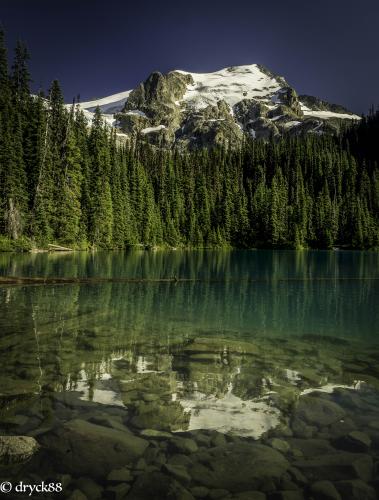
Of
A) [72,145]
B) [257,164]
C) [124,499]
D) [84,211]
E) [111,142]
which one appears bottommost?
[124,499]

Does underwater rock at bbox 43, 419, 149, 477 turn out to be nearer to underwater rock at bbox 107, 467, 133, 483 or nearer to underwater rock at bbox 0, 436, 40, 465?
underwater rock at bbox 107, 467, 133, 483

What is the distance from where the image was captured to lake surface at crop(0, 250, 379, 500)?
209 inches

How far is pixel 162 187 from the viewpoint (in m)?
110

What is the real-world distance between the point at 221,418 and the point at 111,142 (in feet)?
298

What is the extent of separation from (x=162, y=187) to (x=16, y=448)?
106196mm

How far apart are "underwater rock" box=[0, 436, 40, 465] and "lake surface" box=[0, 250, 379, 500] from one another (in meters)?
0.06

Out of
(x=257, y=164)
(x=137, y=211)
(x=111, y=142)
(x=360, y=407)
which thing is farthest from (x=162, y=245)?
(x=360, y=407)

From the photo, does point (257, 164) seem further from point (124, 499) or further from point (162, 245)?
point (124, 499)

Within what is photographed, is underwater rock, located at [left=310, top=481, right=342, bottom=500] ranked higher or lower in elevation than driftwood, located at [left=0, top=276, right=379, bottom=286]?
lower

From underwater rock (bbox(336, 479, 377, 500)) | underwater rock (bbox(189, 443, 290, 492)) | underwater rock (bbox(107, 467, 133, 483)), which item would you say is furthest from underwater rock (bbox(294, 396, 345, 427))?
underwater rock (bbox(107, 467, 133, 483))

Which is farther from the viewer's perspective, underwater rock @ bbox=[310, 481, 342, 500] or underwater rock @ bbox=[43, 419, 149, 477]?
underwater rock @ bbox=[43, 419, 149, 477]

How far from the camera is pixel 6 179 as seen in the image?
51406mm

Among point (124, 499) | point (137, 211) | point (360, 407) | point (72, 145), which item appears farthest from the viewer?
point (137, 211)

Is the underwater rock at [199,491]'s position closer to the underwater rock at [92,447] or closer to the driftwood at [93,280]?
the underwater rock at [92,447]
